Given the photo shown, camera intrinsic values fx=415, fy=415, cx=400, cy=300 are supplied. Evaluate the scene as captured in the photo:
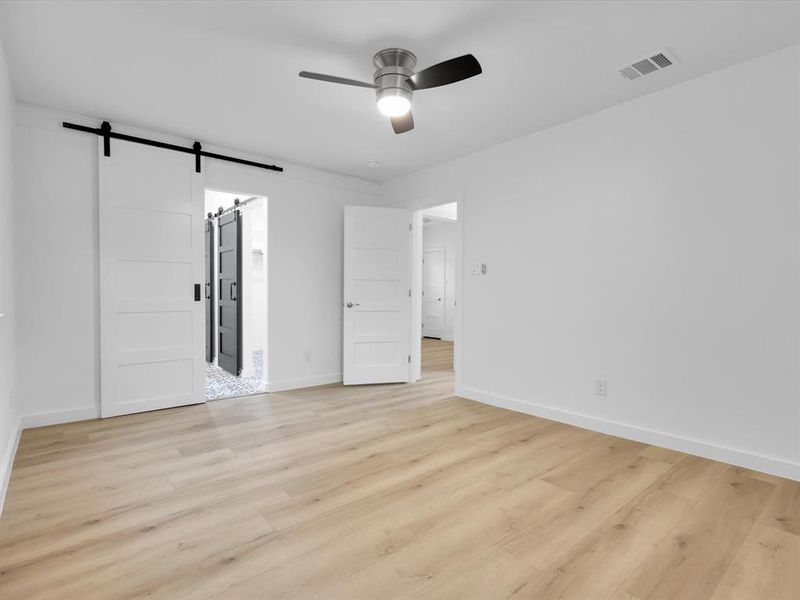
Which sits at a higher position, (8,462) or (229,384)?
(8,462)

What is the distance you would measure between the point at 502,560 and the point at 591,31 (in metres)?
2.72

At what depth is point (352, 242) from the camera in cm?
493

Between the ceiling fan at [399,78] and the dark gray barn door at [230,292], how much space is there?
10.6 feet

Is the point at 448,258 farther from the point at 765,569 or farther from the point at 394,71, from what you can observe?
the point at 765,569

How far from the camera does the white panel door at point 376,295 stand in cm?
494

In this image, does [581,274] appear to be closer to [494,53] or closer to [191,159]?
[494,53]

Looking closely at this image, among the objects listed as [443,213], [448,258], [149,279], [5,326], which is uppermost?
[443,213]

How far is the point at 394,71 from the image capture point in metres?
2.52

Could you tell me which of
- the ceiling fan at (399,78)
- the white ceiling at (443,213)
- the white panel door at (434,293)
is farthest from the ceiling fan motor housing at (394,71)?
the white panel door at (434,293)

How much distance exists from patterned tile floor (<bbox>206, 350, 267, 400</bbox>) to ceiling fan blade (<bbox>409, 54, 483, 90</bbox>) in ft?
11.6

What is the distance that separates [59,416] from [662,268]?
4887mm

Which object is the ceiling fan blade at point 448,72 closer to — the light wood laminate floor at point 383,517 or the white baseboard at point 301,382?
the light wood laminate floor at point 383,517

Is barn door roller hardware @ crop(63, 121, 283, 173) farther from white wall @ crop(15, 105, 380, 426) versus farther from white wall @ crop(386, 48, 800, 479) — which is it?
white wall @ crop(386, 48, 800, 479)

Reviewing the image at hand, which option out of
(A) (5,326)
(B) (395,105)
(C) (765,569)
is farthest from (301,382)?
(C) (765,569)
